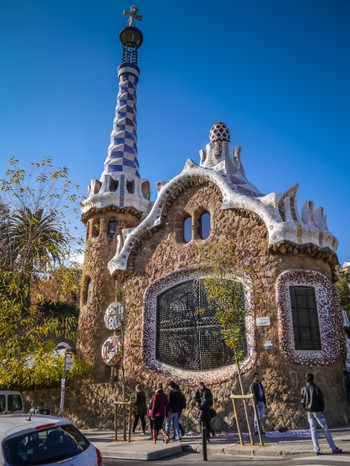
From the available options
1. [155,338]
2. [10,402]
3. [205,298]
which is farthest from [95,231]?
[10,402]

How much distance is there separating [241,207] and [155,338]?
4664 mm

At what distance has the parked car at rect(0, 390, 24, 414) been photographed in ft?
36.7

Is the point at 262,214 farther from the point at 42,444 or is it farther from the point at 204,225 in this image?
the point at 42,444

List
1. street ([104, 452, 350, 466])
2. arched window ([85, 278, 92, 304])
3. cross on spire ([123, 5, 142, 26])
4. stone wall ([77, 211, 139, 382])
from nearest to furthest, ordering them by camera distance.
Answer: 1. street ([104, 452, 350, 466])
2. stone wall ([77, 211, 139, 382])
3. arched window ([85, 278, 92, 304])
4. cross on spire ([123, 5, 142, 26])

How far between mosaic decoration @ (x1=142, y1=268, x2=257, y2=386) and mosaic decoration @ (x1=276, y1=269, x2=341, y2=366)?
2.62 feet

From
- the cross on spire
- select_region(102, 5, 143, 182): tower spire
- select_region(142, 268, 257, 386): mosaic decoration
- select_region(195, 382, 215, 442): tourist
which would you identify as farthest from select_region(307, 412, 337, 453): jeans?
the cross on spire

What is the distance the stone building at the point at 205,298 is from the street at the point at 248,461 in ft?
11.1

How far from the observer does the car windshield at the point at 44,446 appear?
3.42 metres

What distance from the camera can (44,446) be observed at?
12.0 feet

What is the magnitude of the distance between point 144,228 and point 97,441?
22.0 feet

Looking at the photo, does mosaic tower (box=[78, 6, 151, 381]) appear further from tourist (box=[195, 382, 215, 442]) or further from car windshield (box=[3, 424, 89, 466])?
car windshield (box=[3, 424, 89, 466])

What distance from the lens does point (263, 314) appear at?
1131 cm

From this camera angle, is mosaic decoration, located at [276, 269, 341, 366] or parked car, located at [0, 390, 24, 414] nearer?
mosaic decoration, located at [276, 269, 341, 366]

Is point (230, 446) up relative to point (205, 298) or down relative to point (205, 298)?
down
